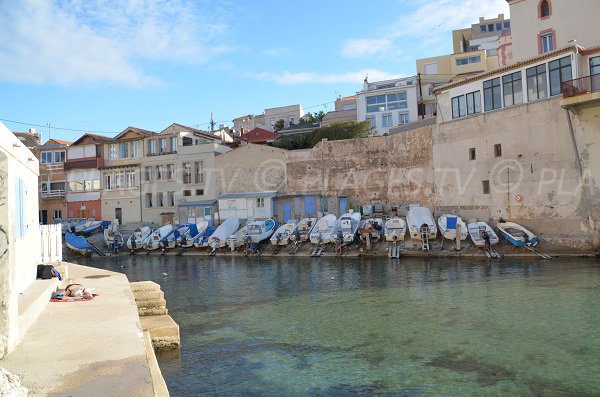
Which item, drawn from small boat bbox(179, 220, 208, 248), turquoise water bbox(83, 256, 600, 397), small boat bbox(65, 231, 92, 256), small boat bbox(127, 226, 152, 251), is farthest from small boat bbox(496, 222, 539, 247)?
small boat bbox(65, 231, 92, 256)

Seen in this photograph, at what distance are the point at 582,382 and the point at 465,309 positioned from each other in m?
5.44

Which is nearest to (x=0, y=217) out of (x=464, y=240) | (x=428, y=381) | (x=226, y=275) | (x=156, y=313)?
(x=156, y=313)

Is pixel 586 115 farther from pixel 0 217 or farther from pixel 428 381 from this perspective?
pixel 0 217

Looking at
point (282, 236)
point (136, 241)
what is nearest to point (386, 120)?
point (282, 236)

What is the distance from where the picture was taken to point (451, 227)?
2578cm

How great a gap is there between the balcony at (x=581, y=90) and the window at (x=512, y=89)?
2763mm

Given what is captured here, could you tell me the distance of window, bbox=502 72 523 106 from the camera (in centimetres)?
2559

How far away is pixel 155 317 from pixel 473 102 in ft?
78.0

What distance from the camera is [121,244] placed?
36.2 meters

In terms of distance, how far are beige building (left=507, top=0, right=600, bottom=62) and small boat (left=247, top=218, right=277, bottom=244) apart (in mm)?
18746

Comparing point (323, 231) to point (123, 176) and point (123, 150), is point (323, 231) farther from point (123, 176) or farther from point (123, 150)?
point (123, 150)

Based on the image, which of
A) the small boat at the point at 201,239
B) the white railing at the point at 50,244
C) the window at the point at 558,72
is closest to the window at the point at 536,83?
the window at the point at 558,72

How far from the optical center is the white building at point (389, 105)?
45906 millimetres

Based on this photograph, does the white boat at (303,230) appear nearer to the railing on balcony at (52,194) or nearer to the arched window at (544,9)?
the arched window at (544,9)
